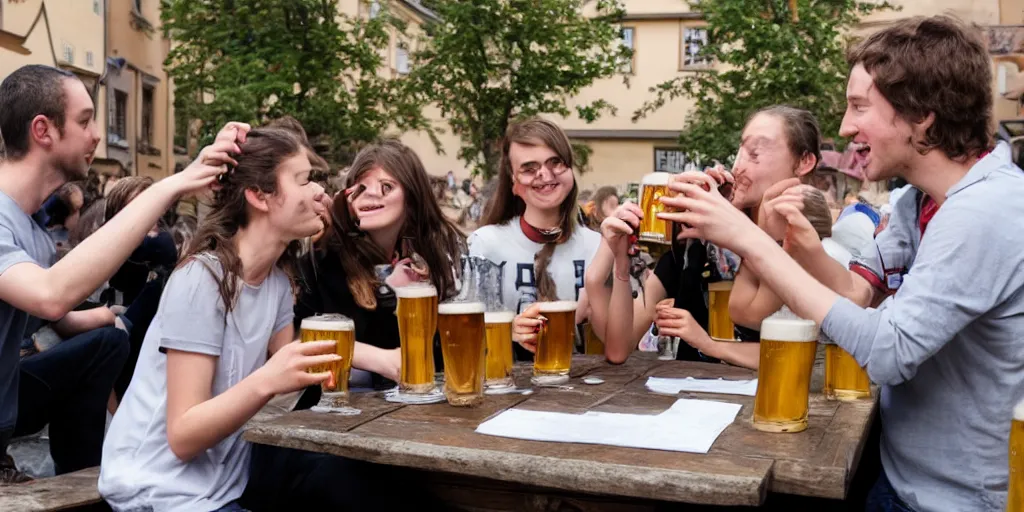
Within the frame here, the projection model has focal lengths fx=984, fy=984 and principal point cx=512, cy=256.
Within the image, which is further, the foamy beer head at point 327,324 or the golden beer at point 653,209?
the golden beer at point 653,209

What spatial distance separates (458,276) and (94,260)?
141cm

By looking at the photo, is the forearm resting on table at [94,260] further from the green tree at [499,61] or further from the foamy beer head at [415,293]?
the green tree at [499,61]

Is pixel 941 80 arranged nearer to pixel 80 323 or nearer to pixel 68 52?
pixel 80 323

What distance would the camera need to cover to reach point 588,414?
2295mm

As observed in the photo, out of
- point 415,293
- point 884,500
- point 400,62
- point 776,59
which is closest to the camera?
point 884,500

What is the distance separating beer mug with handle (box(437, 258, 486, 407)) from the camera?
242 centimetres

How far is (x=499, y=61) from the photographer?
1788 centimetres

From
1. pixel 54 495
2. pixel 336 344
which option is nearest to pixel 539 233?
pixel 336 344

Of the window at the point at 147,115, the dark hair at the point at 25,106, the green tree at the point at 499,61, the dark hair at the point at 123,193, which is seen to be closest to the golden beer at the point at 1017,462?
the dark hair at the point at 25,106

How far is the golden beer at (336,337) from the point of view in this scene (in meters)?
2.35

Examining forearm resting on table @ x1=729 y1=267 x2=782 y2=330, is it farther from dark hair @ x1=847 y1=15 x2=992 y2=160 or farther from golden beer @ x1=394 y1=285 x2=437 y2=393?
golden beer @ x1=394 y1=285 x2=437 y2=393

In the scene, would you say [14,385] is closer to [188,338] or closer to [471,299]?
[188,338]

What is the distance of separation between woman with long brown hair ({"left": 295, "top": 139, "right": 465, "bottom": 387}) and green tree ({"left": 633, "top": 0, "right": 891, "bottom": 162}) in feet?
51.0

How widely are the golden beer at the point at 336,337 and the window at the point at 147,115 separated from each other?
18887 millimetres
